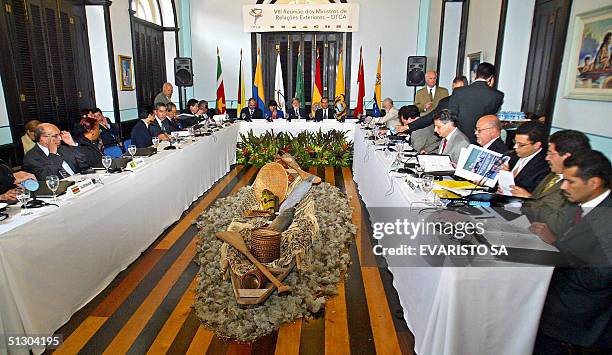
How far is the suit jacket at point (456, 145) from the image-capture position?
335cm

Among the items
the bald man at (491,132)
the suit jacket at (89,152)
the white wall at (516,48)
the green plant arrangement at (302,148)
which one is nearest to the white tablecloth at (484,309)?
the bald man at (491,132)

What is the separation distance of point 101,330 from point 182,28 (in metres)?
9.26

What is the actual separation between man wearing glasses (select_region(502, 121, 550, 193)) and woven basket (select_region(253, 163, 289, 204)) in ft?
5.94

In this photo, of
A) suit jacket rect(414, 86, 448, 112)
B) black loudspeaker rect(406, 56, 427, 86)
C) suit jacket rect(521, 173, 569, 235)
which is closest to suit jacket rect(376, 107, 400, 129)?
suit jacket rect(414, 86, 448, 112)

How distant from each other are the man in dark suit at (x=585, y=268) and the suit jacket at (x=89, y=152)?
381 centimetres

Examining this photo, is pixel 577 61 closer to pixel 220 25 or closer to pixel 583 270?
pixel 583 270

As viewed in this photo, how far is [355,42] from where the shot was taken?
10117 millimetres

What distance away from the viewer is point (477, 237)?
195 centimetres

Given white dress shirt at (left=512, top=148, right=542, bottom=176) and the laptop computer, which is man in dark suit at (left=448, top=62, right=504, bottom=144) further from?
the laptop computer

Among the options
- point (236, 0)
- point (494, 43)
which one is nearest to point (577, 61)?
point (494, 43)

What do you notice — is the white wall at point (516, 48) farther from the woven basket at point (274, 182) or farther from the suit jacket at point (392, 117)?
the woven basket at point (274, 182)

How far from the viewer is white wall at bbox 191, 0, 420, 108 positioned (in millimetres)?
9953

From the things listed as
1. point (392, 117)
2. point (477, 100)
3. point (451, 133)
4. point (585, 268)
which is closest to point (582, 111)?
point (477, 100)

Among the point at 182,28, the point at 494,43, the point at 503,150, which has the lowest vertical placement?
the point at 503,150
